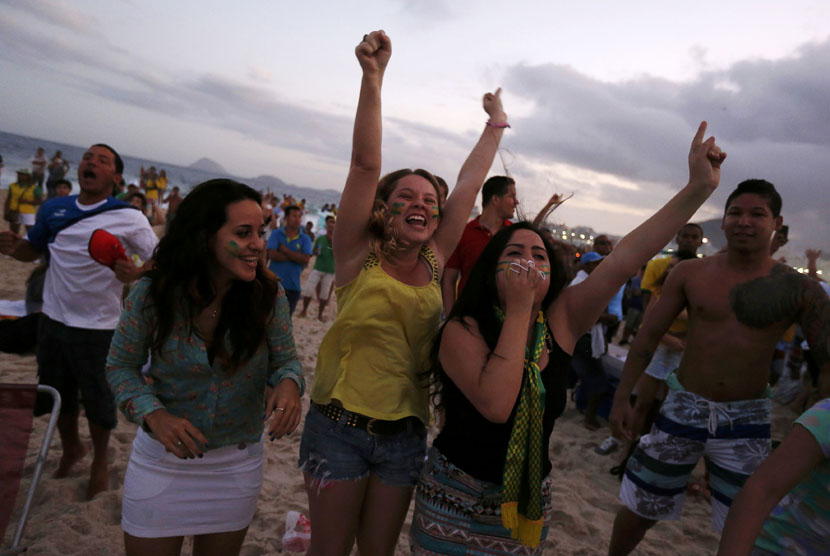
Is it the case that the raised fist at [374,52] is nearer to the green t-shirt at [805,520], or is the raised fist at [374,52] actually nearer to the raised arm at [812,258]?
the green t-shirt at [805,520]

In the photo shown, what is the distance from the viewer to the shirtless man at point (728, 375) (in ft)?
9.00

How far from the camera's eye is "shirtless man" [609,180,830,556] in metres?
2.74

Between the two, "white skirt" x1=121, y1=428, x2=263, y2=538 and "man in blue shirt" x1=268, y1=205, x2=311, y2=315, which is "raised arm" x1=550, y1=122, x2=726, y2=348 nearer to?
"white skirt" x1=121, y1=428, x2=263, y2=538

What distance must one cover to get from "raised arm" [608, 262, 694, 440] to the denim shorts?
1636mm

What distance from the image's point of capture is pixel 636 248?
198 cm

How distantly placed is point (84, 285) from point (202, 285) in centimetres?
184

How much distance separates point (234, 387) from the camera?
6.25ft

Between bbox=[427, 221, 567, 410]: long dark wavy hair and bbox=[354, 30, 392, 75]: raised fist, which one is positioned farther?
bbox=[354, 30, 392, 75]: raised fist

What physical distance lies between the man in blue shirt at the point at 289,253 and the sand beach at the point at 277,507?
217cm

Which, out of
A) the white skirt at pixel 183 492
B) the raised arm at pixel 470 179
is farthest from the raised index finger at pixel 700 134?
the white skirt at pixel 183 492

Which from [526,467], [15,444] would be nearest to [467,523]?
[526,467]

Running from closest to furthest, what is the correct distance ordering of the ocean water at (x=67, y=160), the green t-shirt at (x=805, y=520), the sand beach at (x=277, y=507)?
the green t-shirt at (x=805, y=520) < the sand beach at (x=277, y=507) < the ocean water at (x=67, y=160)

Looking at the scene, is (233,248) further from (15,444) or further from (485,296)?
(15,444)

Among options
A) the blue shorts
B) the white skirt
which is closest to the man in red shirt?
the blue shorts
